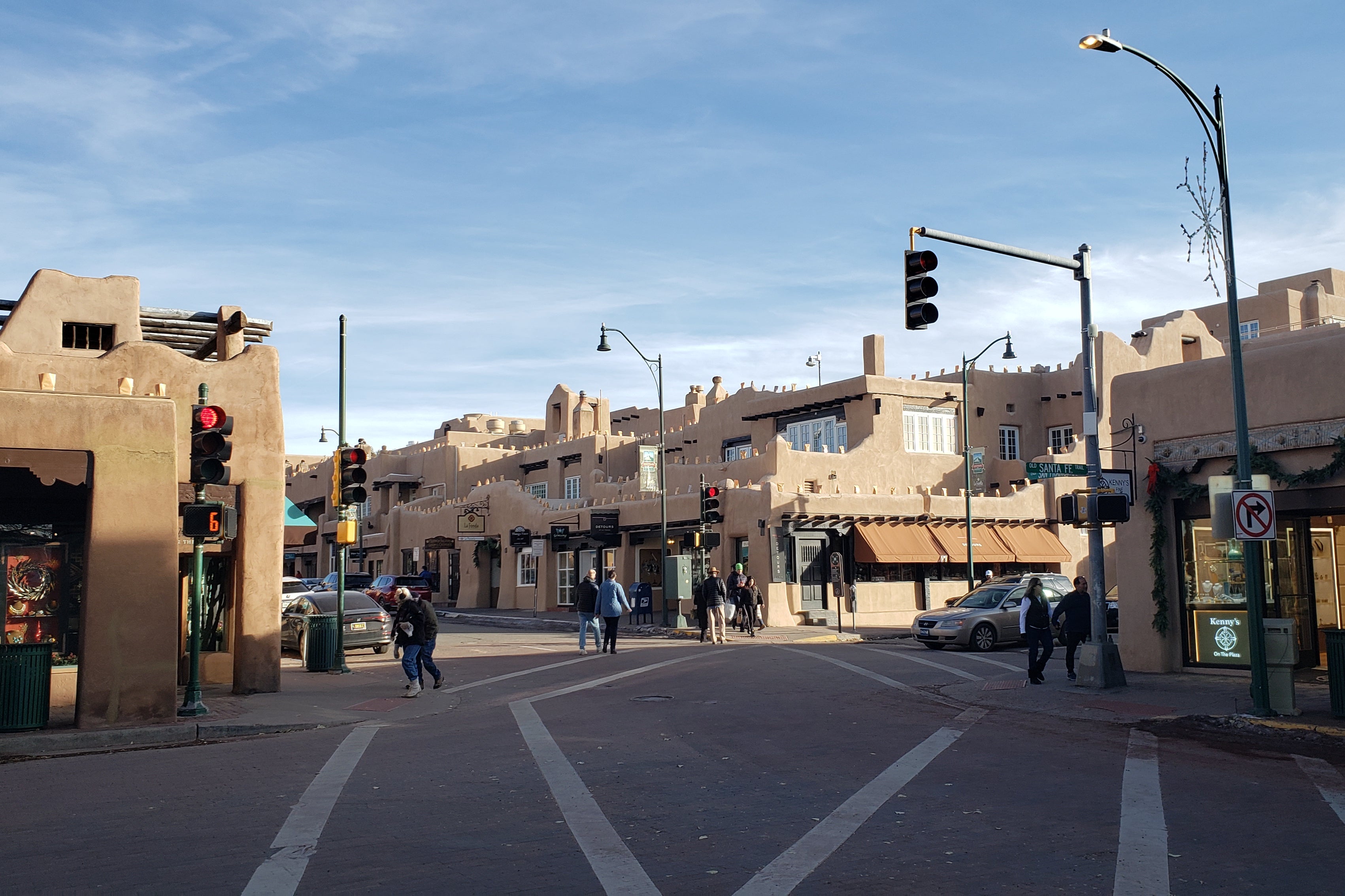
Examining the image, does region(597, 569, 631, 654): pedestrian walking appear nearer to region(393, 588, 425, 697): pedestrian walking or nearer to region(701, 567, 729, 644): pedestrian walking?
region(701, 567, 729, 644): pedestrian walking

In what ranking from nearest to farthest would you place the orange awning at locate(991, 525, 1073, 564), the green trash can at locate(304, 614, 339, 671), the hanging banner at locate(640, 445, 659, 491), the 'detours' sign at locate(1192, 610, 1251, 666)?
the 'detours' sign at locate(1192, 610, 1251, 666) → the green trash can at locate(304, 614, 339, 671) → the hanging banner at locate(640, 445, 659, 491) → the orange awning at locate(991, 525, 1073, 564)

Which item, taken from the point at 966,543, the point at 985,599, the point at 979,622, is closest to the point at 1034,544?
the point at 966,543

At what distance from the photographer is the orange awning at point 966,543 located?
38781mm

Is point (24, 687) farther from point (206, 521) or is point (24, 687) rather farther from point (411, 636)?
point (411, 636)

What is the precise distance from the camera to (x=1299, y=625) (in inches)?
682

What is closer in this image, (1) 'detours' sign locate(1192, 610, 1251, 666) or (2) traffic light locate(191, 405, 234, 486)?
(2) traffic light locate(191, 405, 234, 486)

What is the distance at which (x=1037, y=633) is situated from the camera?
18.0 metres

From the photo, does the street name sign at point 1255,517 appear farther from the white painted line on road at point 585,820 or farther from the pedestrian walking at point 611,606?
the pedestrian walking at point 611,606

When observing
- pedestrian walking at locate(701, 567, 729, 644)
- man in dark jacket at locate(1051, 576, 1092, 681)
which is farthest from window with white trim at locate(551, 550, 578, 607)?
man in dark jacket at locate(1051, 576, 1092, 681)

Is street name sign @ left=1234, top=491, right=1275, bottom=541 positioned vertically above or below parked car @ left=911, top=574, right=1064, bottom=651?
above

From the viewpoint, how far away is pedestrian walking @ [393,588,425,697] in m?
17.4

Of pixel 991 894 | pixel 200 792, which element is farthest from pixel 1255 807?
pixel 200 792

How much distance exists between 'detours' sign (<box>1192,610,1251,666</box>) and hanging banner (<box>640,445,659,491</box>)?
23104 millimetres

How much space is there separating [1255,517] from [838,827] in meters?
8.06
